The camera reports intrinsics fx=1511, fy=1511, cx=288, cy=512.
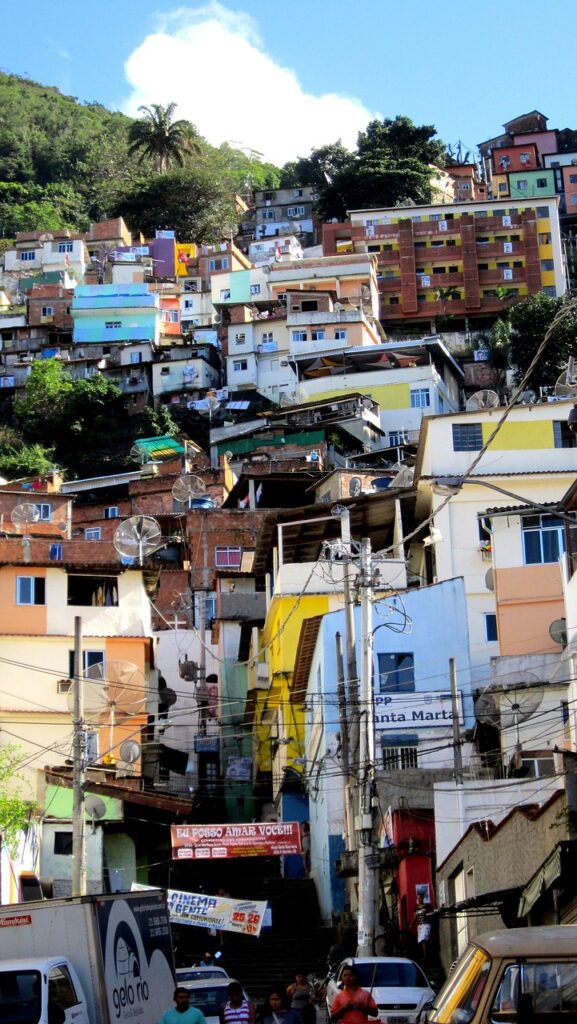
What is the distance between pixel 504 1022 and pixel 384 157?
10871 cm

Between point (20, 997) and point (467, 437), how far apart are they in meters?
32.1

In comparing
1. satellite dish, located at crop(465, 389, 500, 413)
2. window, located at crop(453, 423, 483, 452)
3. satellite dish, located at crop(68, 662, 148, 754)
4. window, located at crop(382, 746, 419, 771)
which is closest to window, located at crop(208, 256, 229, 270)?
satellite dish, located at crop(465, 389, 500, 413)

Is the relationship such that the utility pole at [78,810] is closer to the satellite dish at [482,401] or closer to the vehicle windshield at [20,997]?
the vehicle windshield at [20,997]

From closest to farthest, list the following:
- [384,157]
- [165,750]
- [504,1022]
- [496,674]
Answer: [504,1022] < [496,674] < [165,750] < [384,157]

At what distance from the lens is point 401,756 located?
33.9 meters

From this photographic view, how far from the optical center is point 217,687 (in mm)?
51344

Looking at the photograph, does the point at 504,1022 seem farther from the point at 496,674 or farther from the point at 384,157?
the point at 384,157

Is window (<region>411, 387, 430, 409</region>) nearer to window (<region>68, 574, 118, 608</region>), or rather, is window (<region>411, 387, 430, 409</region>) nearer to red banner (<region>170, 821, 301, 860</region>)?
window (<region>68, 574, 118, 608</region>)

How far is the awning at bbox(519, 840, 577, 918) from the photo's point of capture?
60.7ft

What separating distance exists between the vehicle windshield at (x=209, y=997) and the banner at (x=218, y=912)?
8.24 metres

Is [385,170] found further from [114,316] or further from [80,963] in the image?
[80,963]

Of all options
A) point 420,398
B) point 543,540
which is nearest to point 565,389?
point 543,540

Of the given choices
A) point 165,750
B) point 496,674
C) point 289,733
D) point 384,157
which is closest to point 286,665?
point 289,733

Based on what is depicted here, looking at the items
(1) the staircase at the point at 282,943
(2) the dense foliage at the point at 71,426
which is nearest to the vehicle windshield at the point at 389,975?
(1) the staircase at the point at 282,943
